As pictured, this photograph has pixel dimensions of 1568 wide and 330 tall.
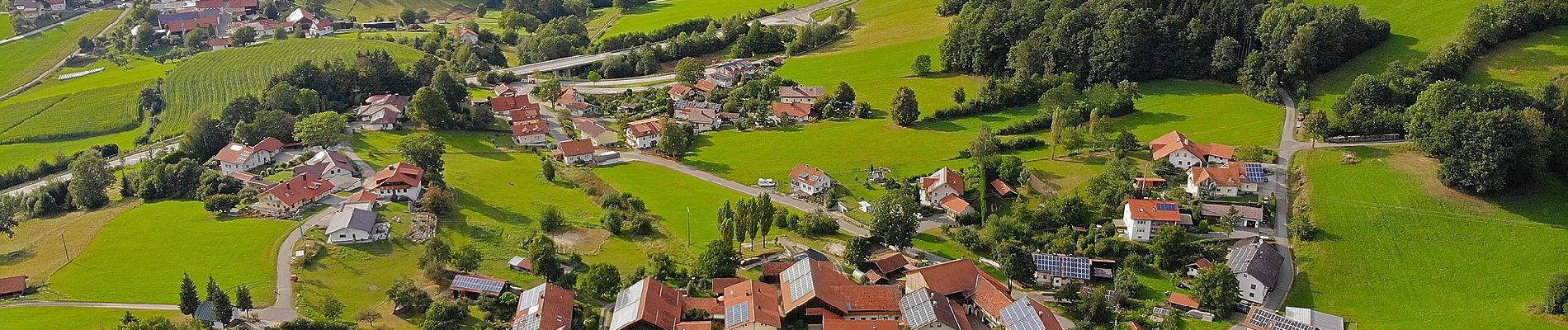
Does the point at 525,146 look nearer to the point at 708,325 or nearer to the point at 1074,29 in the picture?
the point at 708,325

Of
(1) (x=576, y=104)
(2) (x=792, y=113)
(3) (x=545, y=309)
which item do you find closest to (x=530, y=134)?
(1) (x=576, y=104)

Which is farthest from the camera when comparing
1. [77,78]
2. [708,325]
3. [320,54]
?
[320,54]

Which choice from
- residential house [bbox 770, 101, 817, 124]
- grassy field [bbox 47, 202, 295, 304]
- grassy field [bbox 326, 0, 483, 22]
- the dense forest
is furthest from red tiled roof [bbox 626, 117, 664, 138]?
grassy field [bbox 326, 0, 483, 22]

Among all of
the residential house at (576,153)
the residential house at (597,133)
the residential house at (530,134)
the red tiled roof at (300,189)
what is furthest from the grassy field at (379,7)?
the red tiled roof at (300,189)

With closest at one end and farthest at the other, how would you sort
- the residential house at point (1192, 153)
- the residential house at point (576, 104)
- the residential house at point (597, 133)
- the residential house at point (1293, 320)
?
the residential house at point (1293, 320) < the residential house at point (1192, 153) < the residential house at point (597, 133) < the residential house at point (576, 104)

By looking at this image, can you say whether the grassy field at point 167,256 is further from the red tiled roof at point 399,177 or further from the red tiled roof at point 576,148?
the red tiled roof at point 576,148

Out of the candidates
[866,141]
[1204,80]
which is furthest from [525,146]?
[1204,80]
